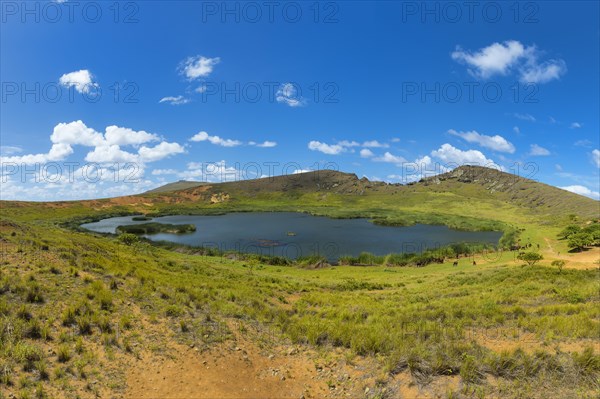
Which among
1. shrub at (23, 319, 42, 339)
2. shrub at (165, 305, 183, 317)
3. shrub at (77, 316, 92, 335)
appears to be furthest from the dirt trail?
shrub at (23, 319, 42, 339)

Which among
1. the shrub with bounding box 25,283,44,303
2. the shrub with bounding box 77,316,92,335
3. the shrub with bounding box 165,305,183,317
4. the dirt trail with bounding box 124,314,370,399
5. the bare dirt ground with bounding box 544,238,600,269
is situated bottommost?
the bare dirt ground with bounding box 544,238,600,269

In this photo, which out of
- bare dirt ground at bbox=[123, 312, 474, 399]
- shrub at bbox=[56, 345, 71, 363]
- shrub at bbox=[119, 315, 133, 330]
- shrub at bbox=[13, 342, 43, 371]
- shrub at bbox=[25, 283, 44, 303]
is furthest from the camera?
shrub at bbox=[25, 283, 44, 303]

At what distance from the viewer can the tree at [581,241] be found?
160 ft

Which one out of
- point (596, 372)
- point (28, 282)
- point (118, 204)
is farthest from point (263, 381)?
point (118, 204)

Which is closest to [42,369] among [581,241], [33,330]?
[33,330]

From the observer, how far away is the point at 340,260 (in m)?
52.4

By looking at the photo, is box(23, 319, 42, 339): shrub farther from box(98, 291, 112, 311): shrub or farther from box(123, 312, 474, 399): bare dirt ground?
box(123, 312, 474, 399): bare dirt ground

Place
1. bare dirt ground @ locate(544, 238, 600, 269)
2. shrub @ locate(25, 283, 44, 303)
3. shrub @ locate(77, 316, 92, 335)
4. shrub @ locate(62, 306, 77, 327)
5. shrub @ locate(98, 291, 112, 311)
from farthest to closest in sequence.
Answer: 1. bare dirt ground @ locate(544, 238, 600, 269)
2. shrub @ locate(98, 291, 112, 311)
3. shrub @ locate(25, 283, 44, 303)
4. shrub @ locate(62, 306, 77, 327)
5. shrub @ locate(77, 316, 92, 335)

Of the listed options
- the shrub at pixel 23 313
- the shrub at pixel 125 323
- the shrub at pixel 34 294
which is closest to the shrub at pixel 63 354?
the shrub at pixel 125 323

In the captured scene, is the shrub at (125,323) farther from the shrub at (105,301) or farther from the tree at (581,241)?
the tree at (581,241)

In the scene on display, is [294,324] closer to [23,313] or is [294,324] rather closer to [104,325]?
[104,325]

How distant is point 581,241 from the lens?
4869cm

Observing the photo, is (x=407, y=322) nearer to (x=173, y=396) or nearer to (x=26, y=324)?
(x=173, y=396)

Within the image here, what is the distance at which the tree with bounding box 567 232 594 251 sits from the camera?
48.7m
